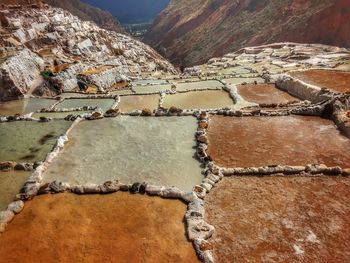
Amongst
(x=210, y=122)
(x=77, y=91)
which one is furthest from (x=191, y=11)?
(x=210, y=122)

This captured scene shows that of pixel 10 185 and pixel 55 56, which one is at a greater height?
pixel 10 185

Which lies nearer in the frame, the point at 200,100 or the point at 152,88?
the point at 200,100

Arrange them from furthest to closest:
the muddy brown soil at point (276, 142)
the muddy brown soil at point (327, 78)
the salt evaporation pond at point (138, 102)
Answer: the salt evaporation pond at point (138, 102) < the muddy brown soil at point (327, 78) < the muddy brown soil at point (276, 142)

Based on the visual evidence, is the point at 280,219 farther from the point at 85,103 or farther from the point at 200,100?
the point at 85,103

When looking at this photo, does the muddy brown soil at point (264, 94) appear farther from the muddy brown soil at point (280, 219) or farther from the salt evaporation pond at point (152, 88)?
the muddy brown soil at point (280, 219)

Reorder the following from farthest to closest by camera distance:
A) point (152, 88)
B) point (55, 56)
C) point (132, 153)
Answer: point (55, 56) < point (152, 88) < point (132, 153)

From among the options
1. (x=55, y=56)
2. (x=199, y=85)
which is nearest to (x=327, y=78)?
(x=199, y=85)

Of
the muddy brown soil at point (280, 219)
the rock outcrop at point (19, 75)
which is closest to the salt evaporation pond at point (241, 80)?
the rock outcrop at point (19, 75)

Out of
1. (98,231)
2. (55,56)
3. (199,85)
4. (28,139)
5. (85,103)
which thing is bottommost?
(55,56)
